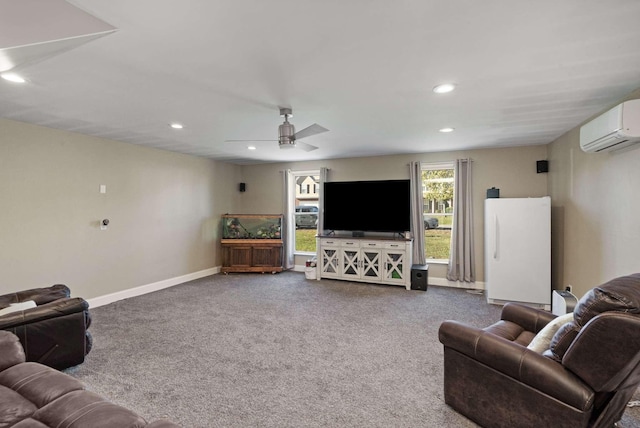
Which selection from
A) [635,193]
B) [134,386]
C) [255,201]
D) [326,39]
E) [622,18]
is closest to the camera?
[622,18]

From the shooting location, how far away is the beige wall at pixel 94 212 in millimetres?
3721

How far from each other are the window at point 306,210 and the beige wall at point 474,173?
31cm

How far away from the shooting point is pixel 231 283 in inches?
227

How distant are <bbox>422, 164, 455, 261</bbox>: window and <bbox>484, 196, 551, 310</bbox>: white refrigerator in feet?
3.63

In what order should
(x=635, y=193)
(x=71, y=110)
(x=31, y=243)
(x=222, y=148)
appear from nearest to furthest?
(x=635, y=193) → (x=71, y=110) → (x=31, y=243) → (x=222, y=148)

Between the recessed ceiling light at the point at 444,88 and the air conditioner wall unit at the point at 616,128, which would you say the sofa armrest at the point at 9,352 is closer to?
the recessed ceiling light at the point at 444,88

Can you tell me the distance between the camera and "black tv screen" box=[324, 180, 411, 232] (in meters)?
5.69

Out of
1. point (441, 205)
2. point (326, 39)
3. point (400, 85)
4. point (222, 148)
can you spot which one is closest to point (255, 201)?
point (222, 148)

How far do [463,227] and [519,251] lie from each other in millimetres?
1031

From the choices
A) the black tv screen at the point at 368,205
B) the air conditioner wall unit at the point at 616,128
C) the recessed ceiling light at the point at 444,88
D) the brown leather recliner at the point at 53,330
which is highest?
the recessed ceiling light at the point at 444,88

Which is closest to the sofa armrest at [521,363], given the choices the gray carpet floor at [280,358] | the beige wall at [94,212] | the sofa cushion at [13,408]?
the gray carpet floor at [280,358]

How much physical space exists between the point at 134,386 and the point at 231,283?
3310 millimetres

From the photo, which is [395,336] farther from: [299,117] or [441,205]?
[441,205]

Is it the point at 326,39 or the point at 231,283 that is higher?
the point at 326,39
